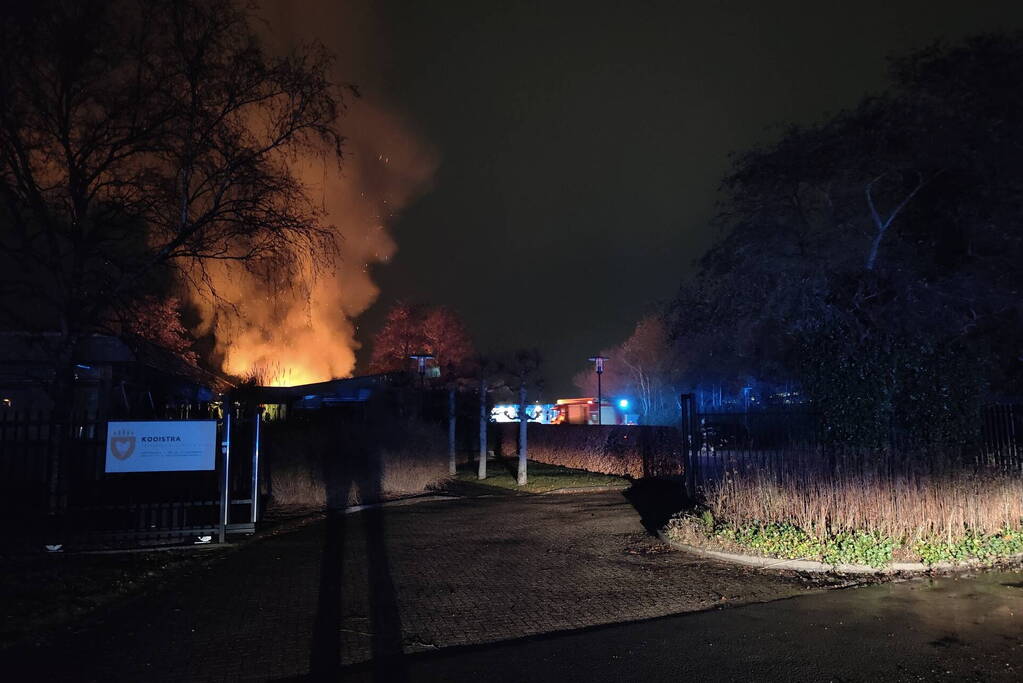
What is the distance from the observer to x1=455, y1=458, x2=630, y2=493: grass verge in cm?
1853

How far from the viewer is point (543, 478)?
21.2 meters

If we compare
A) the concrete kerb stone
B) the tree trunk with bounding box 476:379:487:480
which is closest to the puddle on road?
the concrete kerb stone

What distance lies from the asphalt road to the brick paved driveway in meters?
0.36

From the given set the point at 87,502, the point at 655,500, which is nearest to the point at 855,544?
the point at 655,500

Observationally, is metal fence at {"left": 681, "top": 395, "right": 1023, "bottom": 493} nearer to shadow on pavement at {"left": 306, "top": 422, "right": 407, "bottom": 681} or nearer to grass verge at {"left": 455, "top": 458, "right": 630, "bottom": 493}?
grass verge at {"left": 455, "top": 458, "right": 630, "bottom": 493}

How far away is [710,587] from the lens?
7.79 m

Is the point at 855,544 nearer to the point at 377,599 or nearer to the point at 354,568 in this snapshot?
the point at 377,599

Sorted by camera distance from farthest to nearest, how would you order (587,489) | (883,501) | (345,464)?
(587,489)
(345,464)
(883,501)

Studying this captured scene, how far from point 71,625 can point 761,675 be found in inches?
235

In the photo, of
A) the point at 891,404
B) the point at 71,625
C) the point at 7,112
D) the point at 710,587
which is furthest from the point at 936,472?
the point at 7,112

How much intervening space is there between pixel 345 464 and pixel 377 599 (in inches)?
363

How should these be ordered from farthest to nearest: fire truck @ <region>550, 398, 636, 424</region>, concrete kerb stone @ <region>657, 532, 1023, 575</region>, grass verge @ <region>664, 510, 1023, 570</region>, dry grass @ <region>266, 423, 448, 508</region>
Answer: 1. fire truck @ <region>550, 398, 636, 424</region>
2. dry grass @ <region>266, 423, 448, 508</region>
3. grass verge @ <region>664, 510, 1023, 570</region>
4. concrete kerb stone @ <region>657, 532, 1023, 575</region>

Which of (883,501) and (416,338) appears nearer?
(883,501)

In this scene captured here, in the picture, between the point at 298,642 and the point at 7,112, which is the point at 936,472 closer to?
the point at 298,642
